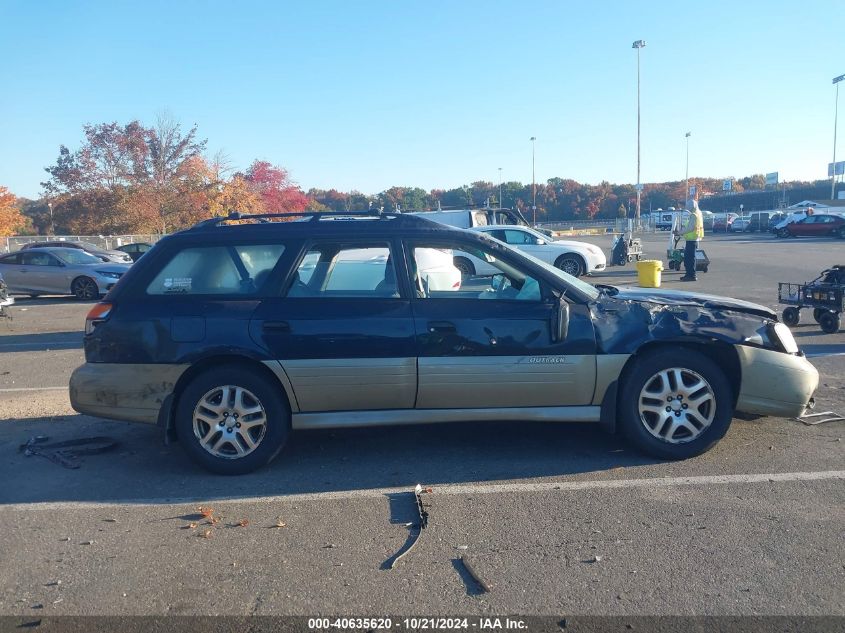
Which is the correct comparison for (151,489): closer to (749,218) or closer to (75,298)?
(75,298)

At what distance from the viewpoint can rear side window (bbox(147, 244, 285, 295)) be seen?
17.3ft

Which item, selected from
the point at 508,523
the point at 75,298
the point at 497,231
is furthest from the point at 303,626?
the point at 75,298

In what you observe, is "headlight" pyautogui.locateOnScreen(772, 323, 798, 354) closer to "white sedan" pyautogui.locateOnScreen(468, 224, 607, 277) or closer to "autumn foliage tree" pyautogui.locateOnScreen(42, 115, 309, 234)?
"white sedan" pyautogui.locateOnScreen(468, 224, 607, 277)

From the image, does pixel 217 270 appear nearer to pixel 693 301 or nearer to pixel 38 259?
pixel 693 301

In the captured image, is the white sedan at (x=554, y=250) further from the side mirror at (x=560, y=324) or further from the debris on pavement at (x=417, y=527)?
the debris on pavement at (x=417, y=527)

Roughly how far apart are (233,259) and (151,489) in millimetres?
1704

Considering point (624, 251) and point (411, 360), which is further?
point (624, 251)

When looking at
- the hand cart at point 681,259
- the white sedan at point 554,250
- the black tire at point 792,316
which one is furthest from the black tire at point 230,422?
the hand cart at point 681,259

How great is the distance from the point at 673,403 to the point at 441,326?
172cm

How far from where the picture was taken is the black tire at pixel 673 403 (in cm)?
511

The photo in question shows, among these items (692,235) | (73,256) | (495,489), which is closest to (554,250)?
(692,235)

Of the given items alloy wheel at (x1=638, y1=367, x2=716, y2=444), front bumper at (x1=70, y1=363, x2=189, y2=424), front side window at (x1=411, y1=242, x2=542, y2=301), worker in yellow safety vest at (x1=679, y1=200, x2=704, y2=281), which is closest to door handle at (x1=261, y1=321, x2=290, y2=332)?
front bumper at (x1=70, y1=363, x2=189, y2=424)

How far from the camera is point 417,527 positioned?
13.9 feet

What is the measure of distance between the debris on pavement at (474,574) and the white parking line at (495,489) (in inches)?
35.0
